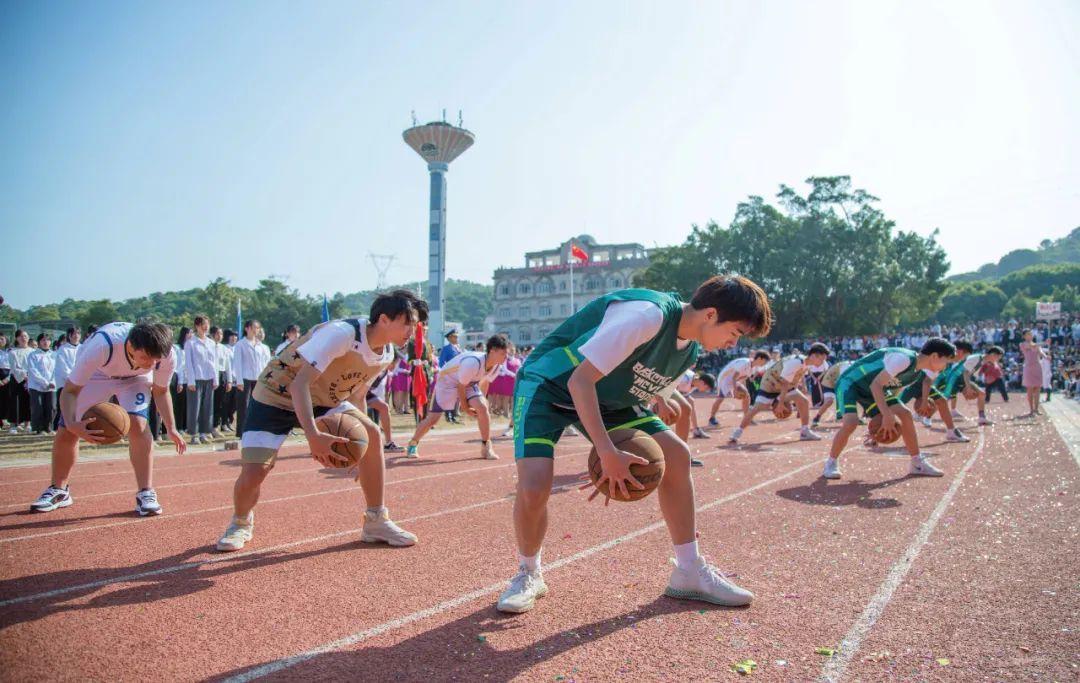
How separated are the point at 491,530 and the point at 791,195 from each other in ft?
195

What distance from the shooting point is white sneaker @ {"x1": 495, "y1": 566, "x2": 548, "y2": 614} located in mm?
3814

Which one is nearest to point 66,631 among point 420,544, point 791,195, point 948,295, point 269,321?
point 420,544

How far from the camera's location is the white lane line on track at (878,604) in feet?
10.5

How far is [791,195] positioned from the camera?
5912cm

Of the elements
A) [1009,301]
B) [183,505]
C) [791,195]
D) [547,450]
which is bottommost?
[183,505]

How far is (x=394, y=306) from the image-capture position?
5.05 metres

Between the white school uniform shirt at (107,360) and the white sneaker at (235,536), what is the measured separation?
1.87 m

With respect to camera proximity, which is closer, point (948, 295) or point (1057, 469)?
point (1057, 469)

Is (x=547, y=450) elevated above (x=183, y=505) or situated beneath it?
elevated above

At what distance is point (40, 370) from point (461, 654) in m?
15.9

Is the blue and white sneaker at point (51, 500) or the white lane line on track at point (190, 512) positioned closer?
the white lane line on track at point (190, 512)

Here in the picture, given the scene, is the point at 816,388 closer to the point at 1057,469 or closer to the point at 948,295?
the point at 1057,469

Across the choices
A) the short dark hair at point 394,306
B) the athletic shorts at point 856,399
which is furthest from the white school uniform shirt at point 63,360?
the athletic shorts at point 856,399

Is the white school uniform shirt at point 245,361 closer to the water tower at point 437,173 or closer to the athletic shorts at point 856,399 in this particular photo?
the athletic shorts at point 856,399
